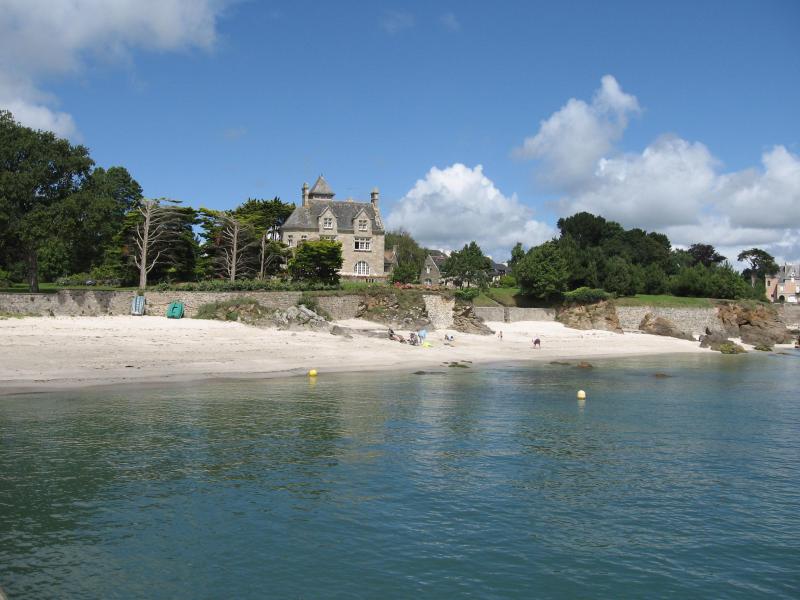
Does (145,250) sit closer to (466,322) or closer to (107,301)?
(107,301)

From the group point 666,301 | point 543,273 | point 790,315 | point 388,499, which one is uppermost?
point 543,273

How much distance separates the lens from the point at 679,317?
207ft

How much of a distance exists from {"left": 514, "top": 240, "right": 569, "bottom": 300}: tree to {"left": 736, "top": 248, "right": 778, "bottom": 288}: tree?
2826 inches

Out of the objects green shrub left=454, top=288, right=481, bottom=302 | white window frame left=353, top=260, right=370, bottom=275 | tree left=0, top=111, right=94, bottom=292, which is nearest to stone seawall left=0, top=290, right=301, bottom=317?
tree left=0, top=111, right=94, bottom=292

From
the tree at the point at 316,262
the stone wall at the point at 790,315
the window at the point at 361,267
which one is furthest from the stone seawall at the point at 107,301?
the stone wall at the point at 790,315

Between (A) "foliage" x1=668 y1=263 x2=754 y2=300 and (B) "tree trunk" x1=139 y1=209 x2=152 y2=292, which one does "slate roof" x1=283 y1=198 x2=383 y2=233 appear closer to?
(B) "tree trunk" x1=139 y1=209 x2=152 y2=292

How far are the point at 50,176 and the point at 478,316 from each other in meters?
34.0

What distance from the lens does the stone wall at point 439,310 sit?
165 ft

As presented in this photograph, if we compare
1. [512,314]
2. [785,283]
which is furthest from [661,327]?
[785,283]

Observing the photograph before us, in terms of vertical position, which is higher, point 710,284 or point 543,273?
point 543,273

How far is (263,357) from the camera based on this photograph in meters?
33.4

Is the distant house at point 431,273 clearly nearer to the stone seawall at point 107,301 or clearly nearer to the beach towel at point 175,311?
the stone seawall at point 107,301

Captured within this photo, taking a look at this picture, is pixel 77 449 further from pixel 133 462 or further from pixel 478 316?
pixel 478 316

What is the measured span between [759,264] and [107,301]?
11765cm
